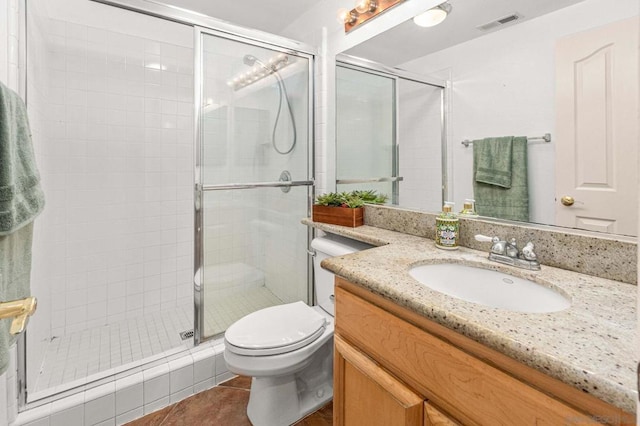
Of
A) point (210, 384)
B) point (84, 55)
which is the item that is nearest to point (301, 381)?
point (210, 384)

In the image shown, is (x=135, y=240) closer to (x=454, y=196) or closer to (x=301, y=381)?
(x=301, y=381)

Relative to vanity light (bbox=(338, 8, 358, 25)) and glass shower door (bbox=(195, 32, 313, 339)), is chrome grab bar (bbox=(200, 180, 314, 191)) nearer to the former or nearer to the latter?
glass shower door (bbox=(195, 32, 313, 339))

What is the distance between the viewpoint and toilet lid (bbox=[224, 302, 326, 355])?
51.5 inches

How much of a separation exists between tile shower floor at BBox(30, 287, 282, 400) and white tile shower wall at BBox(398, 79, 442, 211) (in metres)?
1.20

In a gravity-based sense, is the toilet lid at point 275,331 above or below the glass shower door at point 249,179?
below

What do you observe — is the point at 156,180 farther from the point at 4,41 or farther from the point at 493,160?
the point at 493,160

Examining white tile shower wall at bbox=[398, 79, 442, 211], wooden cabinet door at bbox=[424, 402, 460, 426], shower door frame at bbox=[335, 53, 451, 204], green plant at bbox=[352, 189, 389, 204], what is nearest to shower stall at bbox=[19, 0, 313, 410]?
shower door frame at bbox=[335, 53, 451, 204]

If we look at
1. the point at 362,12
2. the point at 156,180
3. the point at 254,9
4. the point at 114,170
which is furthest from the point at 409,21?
the point at 114,170

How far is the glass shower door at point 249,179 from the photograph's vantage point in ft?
5.99

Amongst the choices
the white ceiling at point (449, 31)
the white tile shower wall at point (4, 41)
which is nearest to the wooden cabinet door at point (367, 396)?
the white ceiling at point (449, 31)

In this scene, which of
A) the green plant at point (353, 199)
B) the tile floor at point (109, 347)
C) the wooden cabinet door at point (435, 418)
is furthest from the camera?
the green plant at point (353, 199)

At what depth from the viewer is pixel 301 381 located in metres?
1.58

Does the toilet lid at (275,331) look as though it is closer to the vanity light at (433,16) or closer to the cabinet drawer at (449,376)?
the cabinet drawer at (449,376)

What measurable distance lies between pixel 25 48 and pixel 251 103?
1037 millimetres
